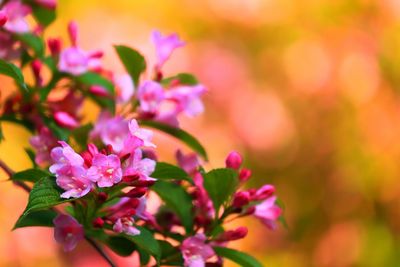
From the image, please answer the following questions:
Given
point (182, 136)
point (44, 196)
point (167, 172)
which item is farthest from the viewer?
point (182, 136)

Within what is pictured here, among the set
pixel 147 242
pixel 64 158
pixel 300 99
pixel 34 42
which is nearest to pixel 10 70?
pixel 64 158

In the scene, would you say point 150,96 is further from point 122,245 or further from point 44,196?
point 44,196

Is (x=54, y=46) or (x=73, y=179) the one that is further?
(x=54, y=46)

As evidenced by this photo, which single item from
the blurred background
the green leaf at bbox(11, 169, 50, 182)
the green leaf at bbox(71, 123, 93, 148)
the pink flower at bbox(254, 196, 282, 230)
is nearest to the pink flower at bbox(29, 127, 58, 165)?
the green leaf at bbox(71, 123, 93, 148)

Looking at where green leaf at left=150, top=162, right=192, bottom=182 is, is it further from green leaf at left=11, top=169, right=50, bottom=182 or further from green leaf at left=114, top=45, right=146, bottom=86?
green leaf at left=114, top=45, right=146, bottom=86

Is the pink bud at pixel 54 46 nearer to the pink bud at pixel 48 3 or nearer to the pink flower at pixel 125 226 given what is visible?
the pink bud at pixel 48 3

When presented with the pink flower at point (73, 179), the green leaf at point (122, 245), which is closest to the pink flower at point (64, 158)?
the pink flower at point (73, 179)

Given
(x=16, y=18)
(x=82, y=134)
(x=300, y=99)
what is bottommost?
(x=82, y=134)
